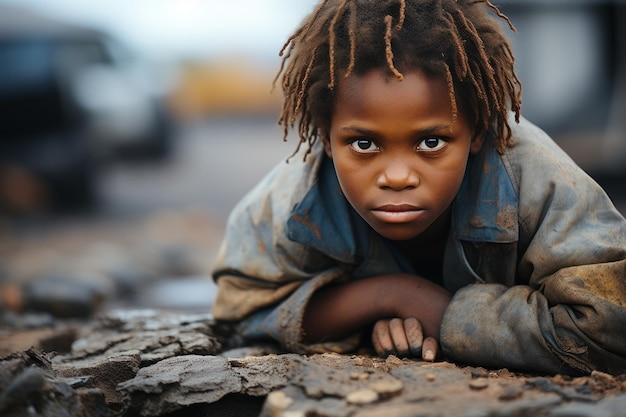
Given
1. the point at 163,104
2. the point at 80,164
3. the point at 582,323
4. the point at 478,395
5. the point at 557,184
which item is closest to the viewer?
the point at 478,395

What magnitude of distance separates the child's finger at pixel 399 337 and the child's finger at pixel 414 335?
1 cm

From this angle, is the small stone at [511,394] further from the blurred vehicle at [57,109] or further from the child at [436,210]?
the blurred vehicle at [57,109]

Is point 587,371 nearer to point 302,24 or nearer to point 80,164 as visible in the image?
point 302,24

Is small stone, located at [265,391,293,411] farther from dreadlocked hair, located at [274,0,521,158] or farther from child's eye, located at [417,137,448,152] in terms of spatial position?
dreadlocked hair, located at [274,0,521,158]

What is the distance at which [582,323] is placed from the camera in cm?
269

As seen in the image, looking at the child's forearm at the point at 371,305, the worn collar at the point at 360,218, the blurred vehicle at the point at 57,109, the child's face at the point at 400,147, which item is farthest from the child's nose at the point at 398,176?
the blurred vehicle at the point at 57,109

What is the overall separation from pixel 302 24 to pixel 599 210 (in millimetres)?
1118

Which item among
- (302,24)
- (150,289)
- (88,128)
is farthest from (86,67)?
(302,24)

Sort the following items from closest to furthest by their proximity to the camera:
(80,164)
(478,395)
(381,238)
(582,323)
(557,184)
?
1. (478,395)
2. (582,323)
3. (557,184)
4. (381,238)
5. (80,164)

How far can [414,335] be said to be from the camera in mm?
2979

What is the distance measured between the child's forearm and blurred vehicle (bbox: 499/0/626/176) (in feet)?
19.1

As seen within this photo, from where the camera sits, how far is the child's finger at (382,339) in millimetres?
2988

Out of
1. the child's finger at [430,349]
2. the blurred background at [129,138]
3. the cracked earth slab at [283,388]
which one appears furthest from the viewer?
the blurred background at [129,138]

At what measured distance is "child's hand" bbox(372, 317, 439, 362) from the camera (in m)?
2.94
